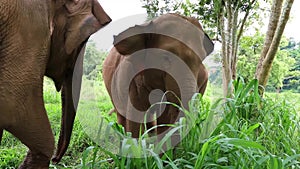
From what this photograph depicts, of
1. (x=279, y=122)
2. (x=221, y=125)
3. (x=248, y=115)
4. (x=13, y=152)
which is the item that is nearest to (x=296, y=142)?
(x=279, y=122)

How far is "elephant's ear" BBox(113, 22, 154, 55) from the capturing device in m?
2.06

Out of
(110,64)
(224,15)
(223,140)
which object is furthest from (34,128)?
(224,15)

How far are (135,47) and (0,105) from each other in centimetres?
103

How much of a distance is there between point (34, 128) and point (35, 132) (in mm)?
19

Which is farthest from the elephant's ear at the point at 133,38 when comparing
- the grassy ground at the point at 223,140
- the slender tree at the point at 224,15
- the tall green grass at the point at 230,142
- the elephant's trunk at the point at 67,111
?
the slender tree at the point at 224,15

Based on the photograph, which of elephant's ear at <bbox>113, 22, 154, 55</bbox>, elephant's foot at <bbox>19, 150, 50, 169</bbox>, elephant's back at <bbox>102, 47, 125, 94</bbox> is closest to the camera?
elephant's foot at <bbox>19, 150, 50, 169</bbox>

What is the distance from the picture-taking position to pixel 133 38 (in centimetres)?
208

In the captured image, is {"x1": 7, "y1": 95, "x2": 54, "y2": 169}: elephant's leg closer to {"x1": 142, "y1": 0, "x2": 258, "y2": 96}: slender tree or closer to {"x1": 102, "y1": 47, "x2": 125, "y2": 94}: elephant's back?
{"x1": 102, "y1": 47, "x2": 125, "y2": 94}: elephant's back

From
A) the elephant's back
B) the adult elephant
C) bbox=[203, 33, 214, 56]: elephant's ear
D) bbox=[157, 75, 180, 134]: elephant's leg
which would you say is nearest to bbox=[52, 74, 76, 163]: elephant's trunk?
the adult elephant

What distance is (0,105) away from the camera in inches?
48.9

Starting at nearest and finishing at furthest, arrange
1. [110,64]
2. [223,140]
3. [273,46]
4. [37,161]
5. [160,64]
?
[223,140]
[37,161]
[160,64]
[273,46]
[110,64]

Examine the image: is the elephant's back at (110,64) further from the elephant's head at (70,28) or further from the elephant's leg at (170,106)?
the elephant's head at (70,28)

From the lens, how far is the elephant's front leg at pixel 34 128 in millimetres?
1312

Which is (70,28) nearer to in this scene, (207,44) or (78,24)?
(78,24)
